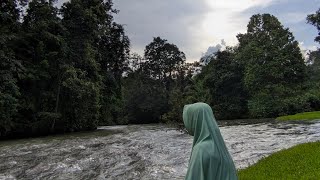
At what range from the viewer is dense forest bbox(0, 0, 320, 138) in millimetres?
34125

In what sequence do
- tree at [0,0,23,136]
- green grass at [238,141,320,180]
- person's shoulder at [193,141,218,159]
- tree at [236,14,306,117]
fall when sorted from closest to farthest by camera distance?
person's shoulder at [193,141,218,159] < green grass at [238,141,320,180] < tree at [0,0,23,136] < tree at [236,14,306,117]

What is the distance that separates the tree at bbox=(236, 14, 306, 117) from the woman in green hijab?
54.5 m

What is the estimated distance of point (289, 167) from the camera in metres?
11.6

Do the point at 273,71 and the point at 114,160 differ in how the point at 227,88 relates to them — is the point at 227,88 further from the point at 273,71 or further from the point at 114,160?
the point at 114,160

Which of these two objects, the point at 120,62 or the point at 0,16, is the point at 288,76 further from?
the point at 0,16

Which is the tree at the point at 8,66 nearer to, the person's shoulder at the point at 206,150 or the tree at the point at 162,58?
the person's shoulder at the point at 206,150

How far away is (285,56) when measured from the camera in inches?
2256

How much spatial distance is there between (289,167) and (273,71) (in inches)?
1866

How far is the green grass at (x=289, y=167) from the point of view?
10531 millimetres

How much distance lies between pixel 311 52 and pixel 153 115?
67738 mm

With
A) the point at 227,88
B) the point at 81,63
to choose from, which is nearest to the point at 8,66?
the point at 81,63

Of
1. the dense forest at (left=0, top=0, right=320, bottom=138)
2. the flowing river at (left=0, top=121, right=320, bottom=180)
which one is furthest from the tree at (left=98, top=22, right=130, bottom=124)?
the flowing river at (left=0, top=121, right=320, bottom=180)

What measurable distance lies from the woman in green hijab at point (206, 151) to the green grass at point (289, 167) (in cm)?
748

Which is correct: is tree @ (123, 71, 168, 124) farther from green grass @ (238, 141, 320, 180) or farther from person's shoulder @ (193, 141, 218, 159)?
person's shoulder @ (193, 141, 218, 159)
